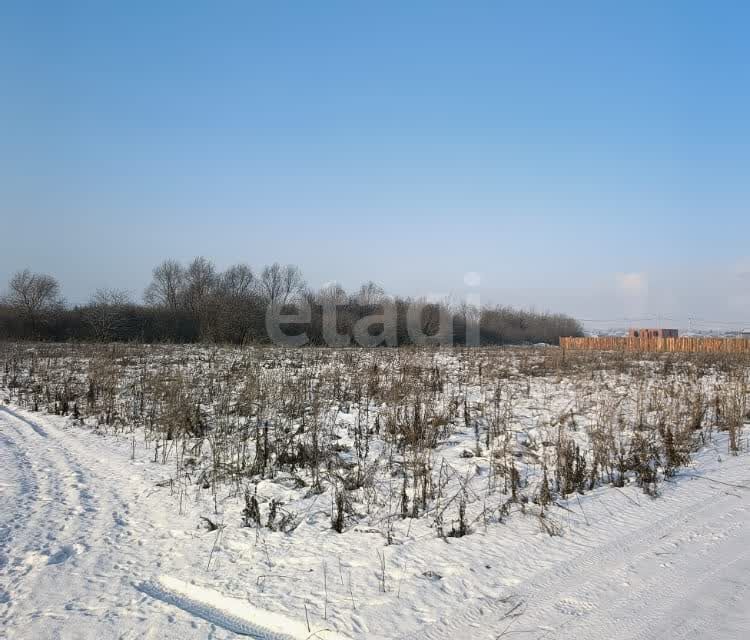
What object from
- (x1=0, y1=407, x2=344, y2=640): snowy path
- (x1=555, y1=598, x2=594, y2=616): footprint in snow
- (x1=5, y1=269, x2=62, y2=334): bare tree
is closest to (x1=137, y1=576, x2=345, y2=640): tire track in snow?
(x1=0, y1=407, x2=344, y2=640): snowy path

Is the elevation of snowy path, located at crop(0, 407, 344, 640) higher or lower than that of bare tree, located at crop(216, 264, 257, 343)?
lower

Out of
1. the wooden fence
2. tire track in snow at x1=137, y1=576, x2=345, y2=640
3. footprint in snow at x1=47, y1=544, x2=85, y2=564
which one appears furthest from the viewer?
the wooden fence

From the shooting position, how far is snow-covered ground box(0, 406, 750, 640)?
9.28 feet

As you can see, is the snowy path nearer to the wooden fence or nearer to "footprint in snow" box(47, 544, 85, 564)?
"footprint in snow" box(47, 544, 85, 564)

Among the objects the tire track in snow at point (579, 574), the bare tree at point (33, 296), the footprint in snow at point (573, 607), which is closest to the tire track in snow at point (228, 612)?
the tire track in snow at point (579, 574)

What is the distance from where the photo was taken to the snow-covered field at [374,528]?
2918mm

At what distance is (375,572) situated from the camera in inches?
137

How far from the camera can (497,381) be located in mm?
12648

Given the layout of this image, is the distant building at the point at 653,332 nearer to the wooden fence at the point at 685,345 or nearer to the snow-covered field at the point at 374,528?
the wooden fence at the point at 685,345

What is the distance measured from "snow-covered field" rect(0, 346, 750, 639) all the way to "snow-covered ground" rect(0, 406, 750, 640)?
0.05ft

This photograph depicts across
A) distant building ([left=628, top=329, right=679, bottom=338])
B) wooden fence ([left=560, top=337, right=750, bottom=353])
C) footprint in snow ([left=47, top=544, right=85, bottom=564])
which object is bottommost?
footprint in snow ([left=47, top=544, right=85, bottom=564])

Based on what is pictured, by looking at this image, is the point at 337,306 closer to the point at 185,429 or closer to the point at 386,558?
the point at 185,429

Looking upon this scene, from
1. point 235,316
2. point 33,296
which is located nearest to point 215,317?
point 235,316

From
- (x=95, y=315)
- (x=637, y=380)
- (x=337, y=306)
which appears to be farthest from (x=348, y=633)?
(x=337, y=306)
